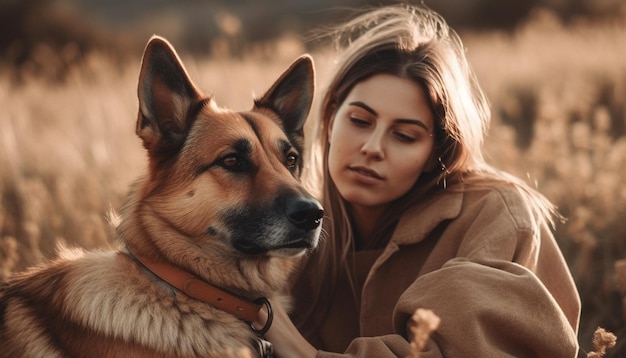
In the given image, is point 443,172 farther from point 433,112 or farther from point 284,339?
point 284,339

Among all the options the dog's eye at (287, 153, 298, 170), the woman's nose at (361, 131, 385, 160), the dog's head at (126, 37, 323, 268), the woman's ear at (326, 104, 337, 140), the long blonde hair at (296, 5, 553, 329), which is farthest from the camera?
the woman's ear at (326, 104, 337, 140)

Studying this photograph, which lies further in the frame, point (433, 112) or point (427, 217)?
point (433, 112)

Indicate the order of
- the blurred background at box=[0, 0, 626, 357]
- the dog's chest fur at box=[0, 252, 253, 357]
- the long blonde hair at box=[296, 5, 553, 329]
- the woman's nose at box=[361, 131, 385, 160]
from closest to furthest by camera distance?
the dog's chest fur at box=[0, 252, 253, 357] → the woman's nose at box=[361, 131, 385, 160] → the long blonde hair at box=[296, 5, 553, 329] → the blurred background at box=[0, 0, 626, 357]

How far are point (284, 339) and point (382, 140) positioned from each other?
102cm

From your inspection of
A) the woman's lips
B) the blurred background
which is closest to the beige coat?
the woman's lips

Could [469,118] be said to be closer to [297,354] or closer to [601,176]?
[297,354]

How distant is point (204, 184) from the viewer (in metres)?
2.68

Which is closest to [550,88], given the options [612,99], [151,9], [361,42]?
[612,99]

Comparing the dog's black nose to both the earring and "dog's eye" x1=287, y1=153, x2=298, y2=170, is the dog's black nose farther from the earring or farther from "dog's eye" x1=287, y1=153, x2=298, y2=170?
the earring

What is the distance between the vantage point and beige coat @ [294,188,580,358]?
7.98 feet

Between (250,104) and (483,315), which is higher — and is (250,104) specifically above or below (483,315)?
below

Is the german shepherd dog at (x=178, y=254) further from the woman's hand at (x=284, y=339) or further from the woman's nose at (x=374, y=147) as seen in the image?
the woman's nose at (x=374, y=147)

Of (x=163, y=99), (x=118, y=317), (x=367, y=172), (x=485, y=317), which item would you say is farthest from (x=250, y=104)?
Answer: (x=485, y=317)

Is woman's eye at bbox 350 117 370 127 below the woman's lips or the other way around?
the other way around
